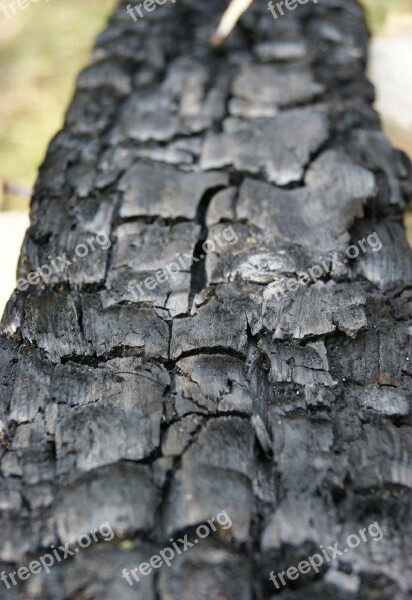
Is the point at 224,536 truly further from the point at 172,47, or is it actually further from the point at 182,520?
the point at 172,47

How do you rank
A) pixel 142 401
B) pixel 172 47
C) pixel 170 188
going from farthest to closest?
pixel 172 47 → pixel 170 188 → pixel 142 401

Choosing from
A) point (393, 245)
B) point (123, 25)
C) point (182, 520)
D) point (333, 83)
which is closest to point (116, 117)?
point (123, 25)

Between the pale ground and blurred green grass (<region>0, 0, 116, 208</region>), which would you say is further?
blurred green grass (<region>0, 0, 116, 208</region>)

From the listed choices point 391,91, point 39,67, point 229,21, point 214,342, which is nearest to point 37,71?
point 39,67

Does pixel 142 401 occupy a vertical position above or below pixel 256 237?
below

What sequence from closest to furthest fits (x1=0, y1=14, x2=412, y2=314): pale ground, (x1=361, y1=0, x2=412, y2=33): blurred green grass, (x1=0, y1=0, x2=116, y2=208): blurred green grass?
(x1=0, y1=14, x2=412, y2=314): pale ground < (x1=0, y1=0, x2=116, y2=208): blurred green grass < (x1=361, y1=0, x2=412, y2=33): blurred green grass

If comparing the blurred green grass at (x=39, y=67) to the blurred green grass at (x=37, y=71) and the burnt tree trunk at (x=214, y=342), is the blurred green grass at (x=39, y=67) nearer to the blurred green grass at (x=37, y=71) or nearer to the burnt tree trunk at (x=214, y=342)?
the blurred green grass at (x=37, y=71)

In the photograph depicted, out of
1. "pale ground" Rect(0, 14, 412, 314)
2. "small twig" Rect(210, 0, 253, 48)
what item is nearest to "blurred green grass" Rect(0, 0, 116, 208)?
"pale ground" Rect(0, 14, 412, 314)

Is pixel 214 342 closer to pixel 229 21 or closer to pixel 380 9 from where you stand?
pixel 229 21

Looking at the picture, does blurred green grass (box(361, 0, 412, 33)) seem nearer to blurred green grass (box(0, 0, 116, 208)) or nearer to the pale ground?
the pale ground
